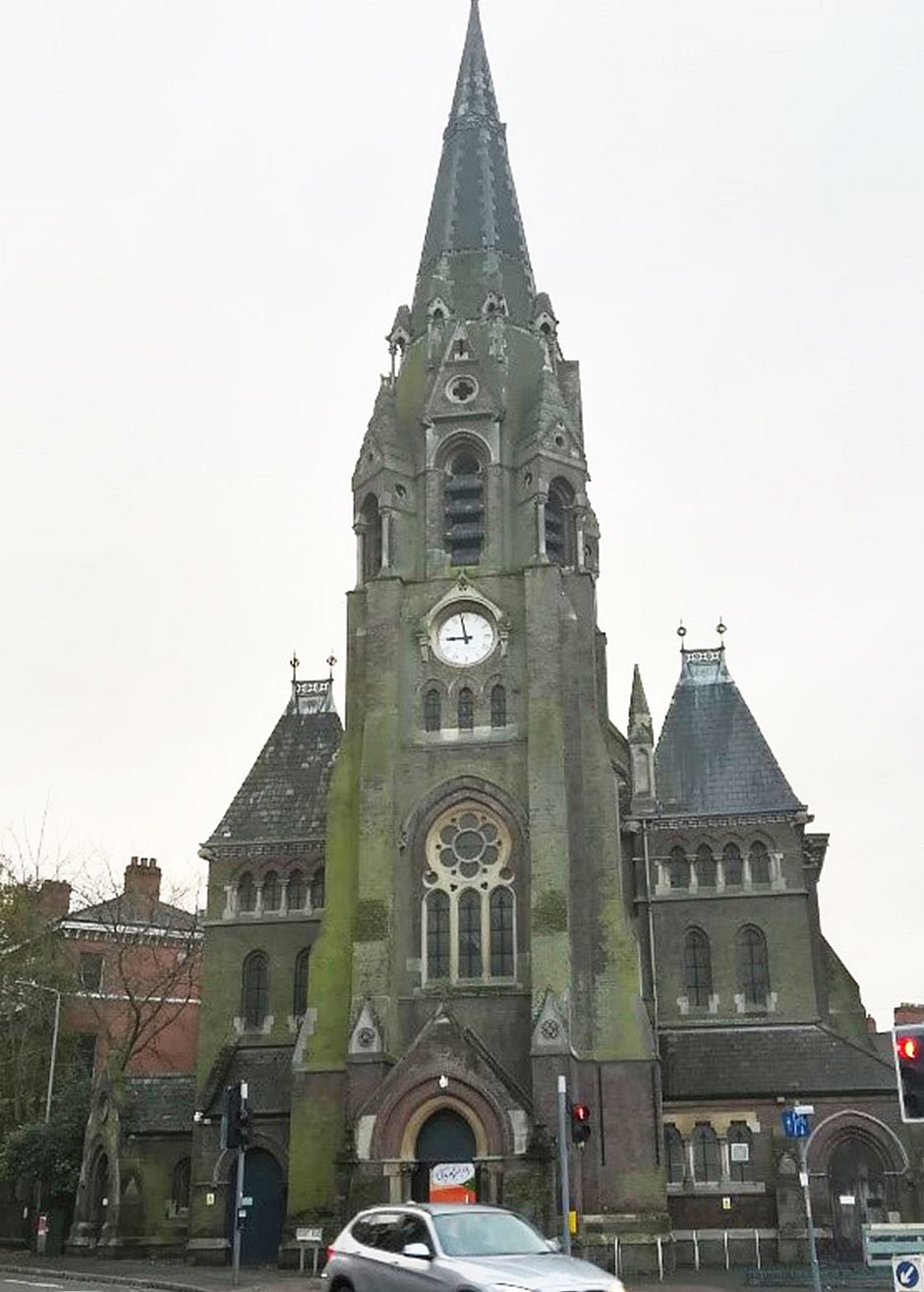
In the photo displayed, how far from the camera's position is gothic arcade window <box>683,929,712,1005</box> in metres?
46.0

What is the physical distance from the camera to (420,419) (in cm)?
4931

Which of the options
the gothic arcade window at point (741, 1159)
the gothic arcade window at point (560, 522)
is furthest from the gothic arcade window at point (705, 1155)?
the gothic arcade window at point (560, 522)

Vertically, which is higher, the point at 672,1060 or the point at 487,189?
the point at 487,189

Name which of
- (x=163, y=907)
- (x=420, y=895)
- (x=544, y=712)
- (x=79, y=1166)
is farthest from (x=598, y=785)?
(x=163, y=907)

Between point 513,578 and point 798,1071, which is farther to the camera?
point 513,578

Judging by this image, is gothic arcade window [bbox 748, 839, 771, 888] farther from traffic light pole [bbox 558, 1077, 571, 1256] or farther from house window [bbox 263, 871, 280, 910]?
traffic light pole [bbox 558, 1077, 571, 1256]

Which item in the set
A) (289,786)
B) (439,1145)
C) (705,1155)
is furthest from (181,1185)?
(705,1155)

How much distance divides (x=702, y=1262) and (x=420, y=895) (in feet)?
42.2

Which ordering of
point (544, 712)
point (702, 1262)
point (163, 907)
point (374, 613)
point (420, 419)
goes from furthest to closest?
point (163, 907)
point (420, 419)
point (374, 613)
point (544, 712)
point (702, 1262)

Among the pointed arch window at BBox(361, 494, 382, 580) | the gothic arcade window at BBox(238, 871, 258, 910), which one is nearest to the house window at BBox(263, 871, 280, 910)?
the gothic arcade window at BBox(238, 871, 258, 910)

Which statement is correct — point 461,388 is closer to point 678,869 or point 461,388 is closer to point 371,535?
point 371,535

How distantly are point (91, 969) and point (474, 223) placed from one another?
3604cm

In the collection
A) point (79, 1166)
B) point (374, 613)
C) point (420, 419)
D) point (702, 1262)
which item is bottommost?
point (702, 1262)

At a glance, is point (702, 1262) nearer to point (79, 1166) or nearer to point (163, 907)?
point (79, 1166)
